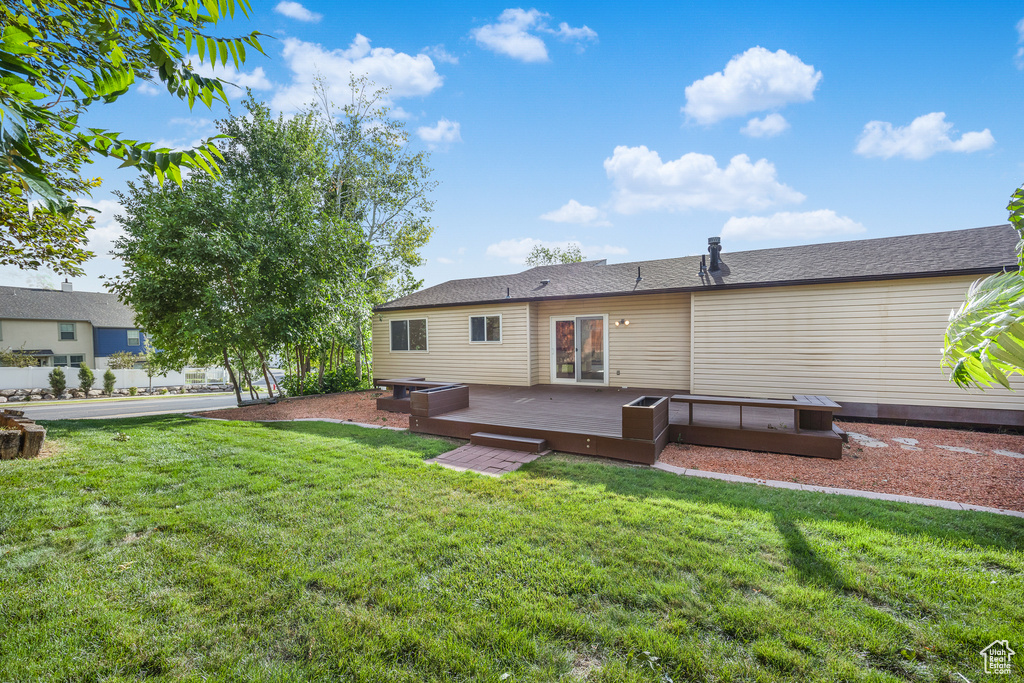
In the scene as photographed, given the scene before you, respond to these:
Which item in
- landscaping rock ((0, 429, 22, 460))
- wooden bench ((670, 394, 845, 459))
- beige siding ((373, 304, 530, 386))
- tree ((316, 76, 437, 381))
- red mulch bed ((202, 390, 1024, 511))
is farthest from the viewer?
tree ((316, 76, 437, 381))

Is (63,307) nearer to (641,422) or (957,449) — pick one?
(641,422)

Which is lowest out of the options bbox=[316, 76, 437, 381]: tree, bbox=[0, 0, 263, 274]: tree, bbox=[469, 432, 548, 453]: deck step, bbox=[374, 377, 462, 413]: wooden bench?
bbox=[469, 432, 548, 453]: deck step

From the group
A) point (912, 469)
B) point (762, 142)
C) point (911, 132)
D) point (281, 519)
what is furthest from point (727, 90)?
point (281, 519)

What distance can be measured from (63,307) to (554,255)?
30.1 metres

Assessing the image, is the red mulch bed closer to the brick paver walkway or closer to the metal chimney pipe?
the brick paver walkway

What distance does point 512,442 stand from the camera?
225 inches

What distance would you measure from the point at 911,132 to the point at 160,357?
19.2 meters

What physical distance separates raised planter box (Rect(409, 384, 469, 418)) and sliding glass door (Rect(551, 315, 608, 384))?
13.2ft

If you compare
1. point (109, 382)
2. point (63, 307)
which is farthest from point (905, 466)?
point (63, 307)

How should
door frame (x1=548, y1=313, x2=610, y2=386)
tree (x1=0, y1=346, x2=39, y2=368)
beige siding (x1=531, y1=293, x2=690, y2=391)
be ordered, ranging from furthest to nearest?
1. tree (x1=0, y1=346, x2=39, y2=368)
2. door frame (x1=548, y1=313, x2=610, y2=386)
3. beige siding (x1=531, y1=293, x2=690, y2=391)

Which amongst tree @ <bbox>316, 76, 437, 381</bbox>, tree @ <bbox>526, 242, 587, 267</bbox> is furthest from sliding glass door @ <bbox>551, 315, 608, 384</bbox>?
tree @ <bbox>526, 242, 587, 267</bbox>

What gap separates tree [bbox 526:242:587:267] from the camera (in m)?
31.1

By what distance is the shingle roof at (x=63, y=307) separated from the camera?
2311 cm

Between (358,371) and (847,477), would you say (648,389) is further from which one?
(358,371)
